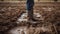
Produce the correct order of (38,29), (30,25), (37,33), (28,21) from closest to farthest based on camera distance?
(37,33) → (38,29) → (30,25) → (28,21)

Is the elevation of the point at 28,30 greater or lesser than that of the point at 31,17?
lesser

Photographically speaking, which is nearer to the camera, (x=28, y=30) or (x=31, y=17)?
(x=28, y=30)

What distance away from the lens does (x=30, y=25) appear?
7.28 ft

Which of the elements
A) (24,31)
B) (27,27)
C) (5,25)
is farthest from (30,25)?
(5,25)

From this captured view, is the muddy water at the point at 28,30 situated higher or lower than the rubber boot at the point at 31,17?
lower

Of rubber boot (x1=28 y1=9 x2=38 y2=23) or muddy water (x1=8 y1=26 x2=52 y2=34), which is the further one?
rubber boot (x1=28 y1=9 x2=38 y2=23)

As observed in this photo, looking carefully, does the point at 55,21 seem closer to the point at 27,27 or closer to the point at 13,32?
the point at 27,27

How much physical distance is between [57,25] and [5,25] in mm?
897

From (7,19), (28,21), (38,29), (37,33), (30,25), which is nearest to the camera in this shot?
(37,33)

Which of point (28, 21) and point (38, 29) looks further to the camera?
point (28, 21)

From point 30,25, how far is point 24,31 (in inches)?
9.7

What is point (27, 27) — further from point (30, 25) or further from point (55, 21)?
point (55, 21)

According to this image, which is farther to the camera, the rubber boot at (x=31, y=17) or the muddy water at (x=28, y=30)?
the rubber boot at (x=31, y=17)

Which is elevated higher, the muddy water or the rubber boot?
the rubber boot
